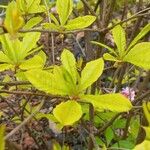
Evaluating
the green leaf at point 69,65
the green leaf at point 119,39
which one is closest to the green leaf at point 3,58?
the green leaf at point 69,65

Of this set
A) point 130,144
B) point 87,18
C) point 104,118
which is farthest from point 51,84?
point 130,144

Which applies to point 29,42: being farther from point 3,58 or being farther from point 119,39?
point 119,39

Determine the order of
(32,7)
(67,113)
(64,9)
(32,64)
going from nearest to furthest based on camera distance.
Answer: (67,113), (32,64), (64,9), (32,7)

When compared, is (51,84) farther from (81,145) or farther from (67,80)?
(81,145)

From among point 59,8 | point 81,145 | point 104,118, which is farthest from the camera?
point 81,145

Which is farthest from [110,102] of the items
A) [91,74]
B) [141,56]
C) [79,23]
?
[79,23]

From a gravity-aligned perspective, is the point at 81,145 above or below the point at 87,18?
below

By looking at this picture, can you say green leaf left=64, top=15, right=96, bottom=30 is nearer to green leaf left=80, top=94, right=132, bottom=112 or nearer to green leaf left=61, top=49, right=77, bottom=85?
green leaf left=61, top=49, right=77, bottom=85
